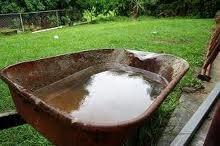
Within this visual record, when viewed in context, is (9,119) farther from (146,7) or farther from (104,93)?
(146,7)

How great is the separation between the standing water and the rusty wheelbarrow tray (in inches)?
4.6

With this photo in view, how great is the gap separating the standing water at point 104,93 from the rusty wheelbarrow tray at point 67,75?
117mm

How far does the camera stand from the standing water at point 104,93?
3744 millimetres

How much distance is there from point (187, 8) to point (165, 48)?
1073cm

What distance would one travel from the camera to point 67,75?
4.47 m

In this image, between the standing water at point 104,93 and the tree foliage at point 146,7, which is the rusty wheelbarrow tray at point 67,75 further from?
the tree foliage at point 146,7

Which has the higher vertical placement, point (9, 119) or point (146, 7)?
point (9, 119)

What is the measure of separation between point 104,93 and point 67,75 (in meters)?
0.56

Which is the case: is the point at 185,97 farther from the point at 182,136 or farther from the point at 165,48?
the point at 165,48

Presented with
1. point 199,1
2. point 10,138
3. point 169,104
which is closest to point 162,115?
point 169,104

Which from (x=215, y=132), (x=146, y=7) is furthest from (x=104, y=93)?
(x=146, y=7)

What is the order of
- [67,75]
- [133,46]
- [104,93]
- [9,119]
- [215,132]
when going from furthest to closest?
[133,46]
[67,75]
[104,93]
[9,119]
[215,132]

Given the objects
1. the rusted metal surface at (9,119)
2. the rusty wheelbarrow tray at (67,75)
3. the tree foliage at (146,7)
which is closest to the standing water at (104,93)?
the rusty wheelbarrow tray at (67,75)

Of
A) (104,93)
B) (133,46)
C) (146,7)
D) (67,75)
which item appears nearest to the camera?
(104,93)
